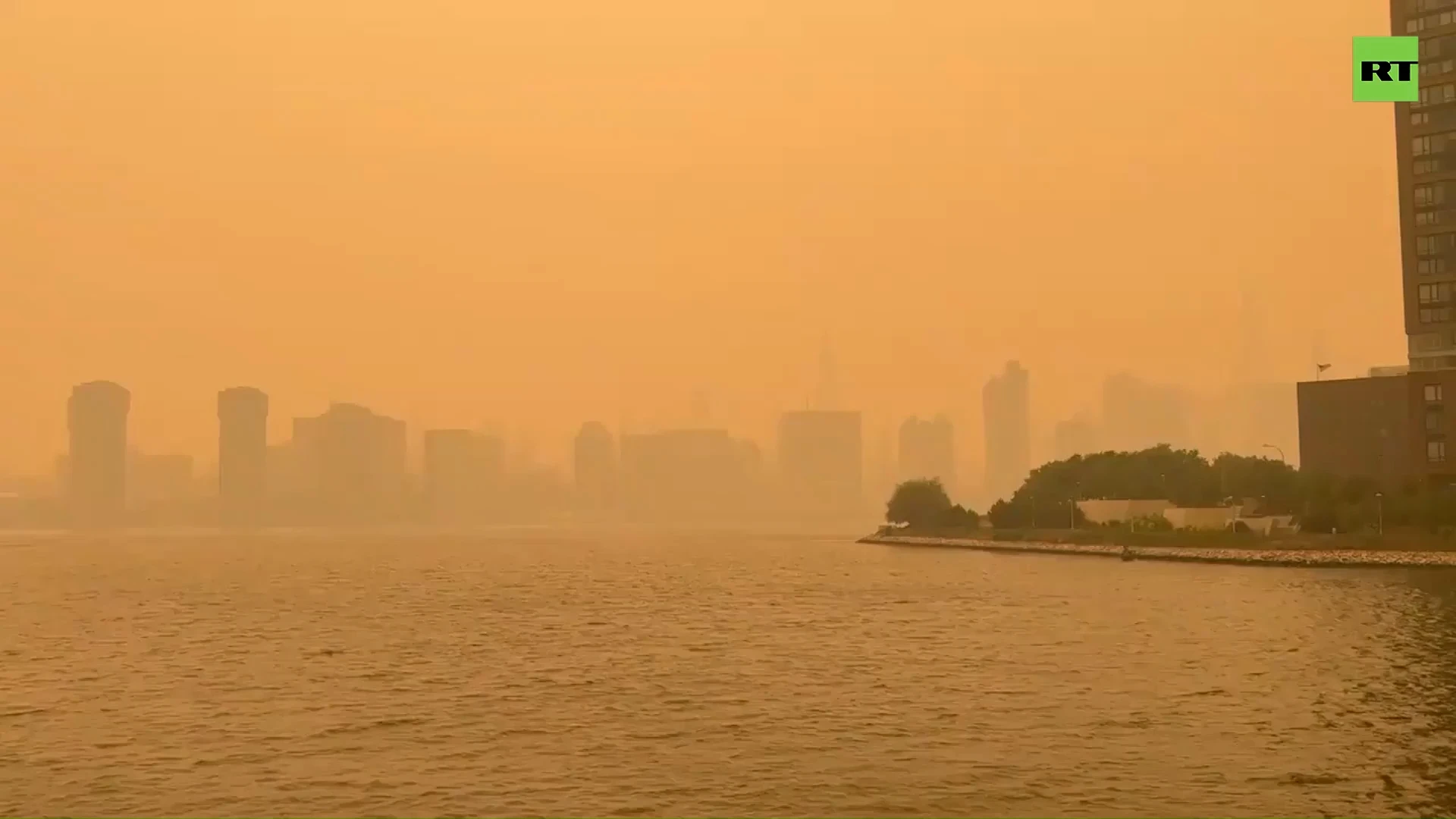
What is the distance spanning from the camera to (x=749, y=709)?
4766 cm

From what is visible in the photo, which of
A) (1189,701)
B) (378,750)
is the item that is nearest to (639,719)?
(378,750)

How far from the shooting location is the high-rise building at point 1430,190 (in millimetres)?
156875

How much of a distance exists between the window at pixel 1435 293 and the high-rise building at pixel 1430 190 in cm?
9

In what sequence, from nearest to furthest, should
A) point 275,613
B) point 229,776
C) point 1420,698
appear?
point 229,776 < point 1420,698 < point 275,613

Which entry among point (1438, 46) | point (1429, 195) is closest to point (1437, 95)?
point (1438, 46)

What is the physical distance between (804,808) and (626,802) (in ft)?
15.3

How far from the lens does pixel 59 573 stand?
594 ft

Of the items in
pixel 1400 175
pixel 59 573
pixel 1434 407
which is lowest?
pixel 59 573

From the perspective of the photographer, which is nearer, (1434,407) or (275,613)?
(275,613)

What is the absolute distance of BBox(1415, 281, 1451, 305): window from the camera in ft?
516

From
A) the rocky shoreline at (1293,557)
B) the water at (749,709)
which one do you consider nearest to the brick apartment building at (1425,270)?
the rocky shoreline at (1293,557)

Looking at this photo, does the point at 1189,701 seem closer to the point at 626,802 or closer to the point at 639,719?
the point at 639,719

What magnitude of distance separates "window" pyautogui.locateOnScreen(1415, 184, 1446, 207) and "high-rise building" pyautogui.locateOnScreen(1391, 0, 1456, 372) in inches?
3.7

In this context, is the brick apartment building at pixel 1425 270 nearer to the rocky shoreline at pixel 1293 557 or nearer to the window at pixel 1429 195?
the window at pixel 1429 195
